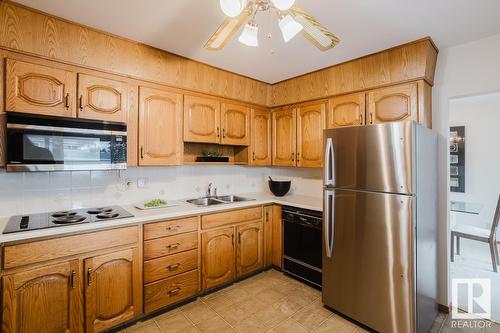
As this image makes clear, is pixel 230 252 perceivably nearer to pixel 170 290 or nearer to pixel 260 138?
pixel 170 290

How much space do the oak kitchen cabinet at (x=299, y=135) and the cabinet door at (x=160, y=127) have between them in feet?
4.48

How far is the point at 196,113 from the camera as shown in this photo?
2.70m

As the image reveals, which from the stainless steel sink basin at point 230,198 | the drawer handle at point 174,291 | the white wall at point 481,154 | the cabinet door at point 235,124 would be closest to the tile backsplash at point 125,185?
the stainless steel sink basin at point 230,198

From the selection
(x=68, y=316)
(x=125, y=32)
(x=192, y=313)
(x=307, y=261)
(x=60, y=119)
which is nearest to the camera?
(x=68, y=316)

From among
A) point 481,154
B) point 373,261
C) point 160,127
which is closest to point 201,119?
point 160,127

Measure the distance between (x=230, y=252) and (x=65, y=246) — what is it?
4.80 feet

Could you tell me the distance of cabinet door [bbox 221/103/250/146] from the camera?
116 inches

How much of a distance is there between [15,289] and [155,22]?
2.04 metres

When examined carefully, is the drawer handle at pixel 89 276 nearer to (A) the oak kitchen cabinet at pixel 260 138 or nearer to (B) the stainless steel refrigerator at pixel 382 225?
(B) the stainless steel refrigerator at pixel 382 225

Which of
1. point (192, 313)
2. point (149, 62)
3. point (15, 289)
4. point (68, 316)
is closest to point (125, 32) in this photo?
point (149, 62)

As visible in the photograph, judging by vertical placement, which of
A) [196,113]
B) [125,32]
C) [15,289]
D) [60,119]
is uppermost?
[125,32]

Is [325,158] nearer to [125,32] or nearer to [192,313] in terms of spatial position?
[192,313]

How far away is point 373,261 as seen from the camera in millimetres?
1929

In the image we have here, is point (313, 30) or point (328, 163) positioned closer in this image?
point (313, 30)
